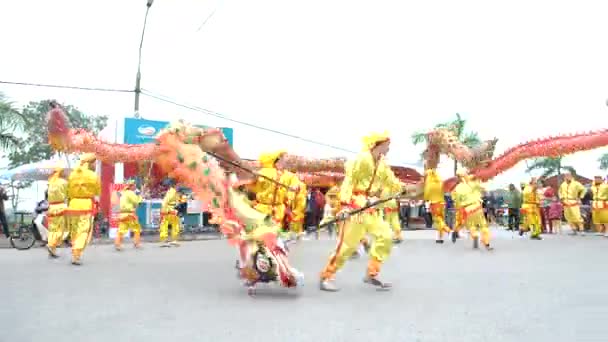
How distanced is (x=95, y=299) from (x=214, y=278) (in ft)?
6.22

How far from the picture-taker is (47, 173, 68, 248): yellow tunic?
1009cm

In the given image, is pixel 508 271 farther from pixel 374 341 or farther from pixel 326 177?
pixel 326 177

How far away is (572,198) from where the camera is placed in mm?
16656

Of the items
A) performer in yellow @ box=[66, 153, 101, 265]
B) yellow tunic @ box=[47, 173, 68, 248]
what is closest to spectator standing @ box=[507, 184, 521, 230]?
performer in yellow @ box=[66, 153, 101, 265]

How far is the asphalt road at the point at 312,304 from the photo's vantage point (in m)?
4.18

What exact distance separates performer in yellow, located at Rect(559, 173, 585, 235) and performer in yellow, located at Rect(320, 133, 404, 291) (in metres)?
12.4

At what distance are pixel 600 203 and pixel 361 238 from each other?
1234 centimetres

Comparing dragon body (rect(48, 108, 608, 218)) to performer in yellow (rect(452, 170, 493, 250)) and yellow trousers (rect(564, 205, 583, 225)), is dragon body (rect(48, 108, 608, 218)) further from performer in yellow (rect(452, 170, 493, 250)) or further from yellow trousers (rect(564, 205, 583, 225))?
yellow trousers (rect(564, 205, 583, 225))

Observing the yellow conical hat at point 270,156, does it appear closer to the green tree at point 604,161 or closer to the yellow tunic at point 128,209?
the yellow tunic at point 128,209

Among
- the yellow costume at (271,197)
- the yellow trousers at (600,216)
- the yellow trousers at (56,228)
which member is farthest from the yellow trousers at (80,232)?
the yellow trousers at (600,216)

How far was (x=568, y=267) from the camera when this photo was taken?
817 centimetres

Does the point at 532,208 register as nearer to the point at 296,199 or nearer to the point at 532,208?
the point at 532,208

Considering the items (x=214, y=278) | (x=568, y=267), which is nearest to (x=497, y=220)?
(x=568, y=267)

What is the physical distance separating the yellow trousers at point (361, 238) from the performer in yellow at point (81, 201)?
4817mm
